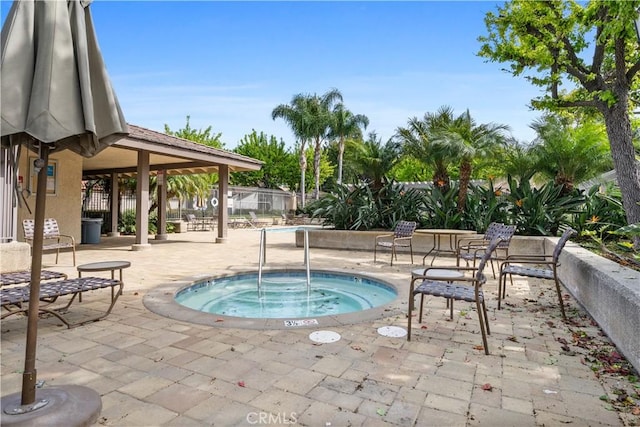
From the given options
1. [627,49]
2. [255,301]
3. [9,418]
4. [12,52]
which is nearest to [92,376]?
[9,418]

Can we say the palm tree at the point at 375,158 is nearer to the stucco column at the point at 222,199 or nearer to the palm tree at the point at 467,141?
the palm tree at the point at 467,141

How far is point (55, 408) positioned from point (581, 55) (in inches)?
417

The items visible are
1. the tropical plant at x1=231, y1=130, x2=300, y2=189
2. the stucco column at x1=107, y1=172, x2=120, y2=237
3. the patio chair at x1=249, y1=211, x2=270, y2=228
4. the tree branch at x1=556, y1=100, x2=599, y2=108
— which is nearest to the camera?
the tree branch at x1=556, y1=100, x2=599, y2=108

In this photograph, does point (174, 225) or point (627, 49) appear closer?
point (627, 49)

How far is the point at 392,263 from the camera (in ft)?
28.1

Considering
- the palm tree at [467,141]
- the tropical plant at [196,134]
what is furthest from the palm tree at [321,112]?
the palm tree at [467,141]

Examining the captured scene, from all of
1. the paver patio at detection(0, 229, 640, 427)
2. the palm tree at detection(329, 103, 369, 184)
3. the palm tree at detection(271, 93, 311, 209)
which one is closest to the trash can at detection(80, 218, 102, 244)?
the paver patio at detection(0, 229, 640, 427)

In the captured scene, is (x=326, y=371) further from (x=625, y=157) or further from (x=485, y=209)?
(x=485, y=209)

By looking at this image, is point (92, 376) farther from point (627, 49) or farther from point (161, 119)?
point (161, 119)

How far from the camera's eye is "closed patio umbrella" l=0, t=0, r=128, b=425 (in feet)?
6.49

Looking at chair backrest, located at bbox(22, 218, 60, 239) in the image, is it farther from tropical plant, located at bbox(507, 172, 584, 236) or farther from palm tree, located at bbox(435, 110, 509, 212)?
tropical plant, located at bbox(507, 172, 584, 236)

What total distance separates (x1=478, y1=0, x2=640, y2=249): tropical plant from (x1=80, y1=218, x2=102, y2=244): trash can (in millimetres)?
12760

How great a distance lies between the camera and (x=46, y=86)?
2016mm

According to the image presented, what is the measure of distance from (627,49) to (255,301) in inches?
362
